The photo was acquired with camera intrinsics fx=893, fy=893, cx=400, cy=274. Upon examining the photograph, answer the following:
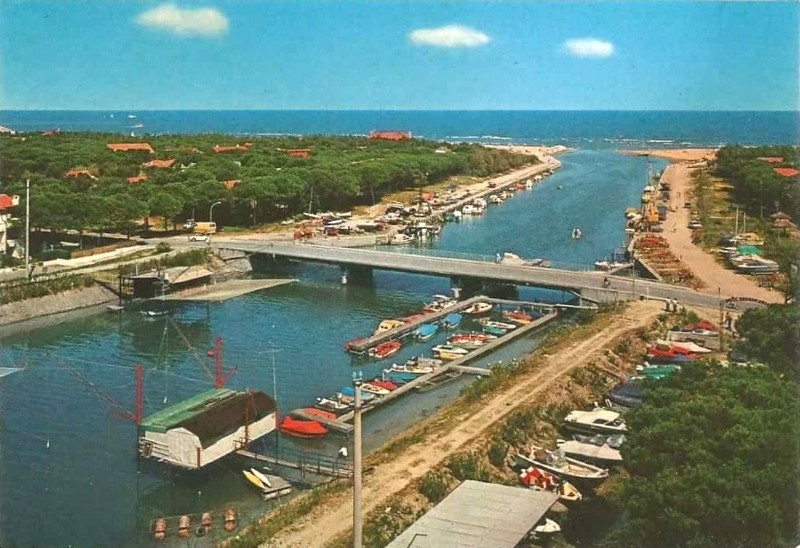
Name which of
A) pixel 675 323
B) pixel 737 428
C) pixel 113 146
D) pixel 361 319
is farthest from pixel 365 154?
pixel 737 428

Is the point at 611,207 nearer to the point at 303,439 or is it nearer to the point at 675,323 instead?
the point at 675,323

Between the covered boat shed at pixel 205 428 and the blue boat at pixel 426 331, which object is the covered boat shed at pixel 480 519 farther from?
the blue boat at pixel 426 331

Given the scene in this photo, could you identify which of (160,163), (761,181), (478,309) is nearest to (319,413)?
(478,309)

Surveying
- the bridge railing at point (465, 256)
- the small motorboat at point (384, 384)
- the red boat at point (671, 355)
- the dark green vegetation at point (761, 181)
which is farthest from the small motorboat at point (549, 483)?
the dark green vegetation at point (761, 181)

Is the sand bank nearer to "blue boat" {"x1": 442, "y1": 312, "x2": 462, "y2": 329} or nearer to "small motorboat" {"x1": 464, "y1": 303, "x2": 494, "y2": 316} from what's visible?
"small motorboat" {"x1": 464, "y1": 303, "x2": 494, "y2": 316}

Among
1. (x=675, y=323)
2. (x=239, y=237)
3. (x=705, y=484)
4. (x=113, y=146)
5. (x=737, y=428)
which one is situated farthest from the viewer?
(x=113, y=146)

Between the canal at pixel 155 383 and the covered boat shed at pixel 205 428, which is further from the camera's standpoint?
the covered boat shed at pixel 205 428
